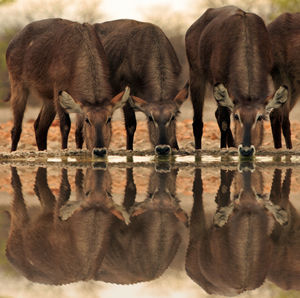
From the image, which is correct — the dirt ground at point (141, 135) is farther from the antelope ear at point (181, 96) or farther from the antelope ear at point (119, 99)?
the antelope ear at point (119, 99)

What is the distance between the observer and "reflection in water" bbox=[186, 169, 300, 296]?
3.51m

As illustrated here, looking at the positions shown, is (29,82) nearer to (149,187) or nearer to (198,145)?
(198,145)

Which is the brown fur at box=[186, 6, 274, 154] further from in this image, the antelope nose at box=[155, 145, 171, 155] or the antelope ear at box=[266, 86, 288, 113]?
the antelope nose at box=[155, 145, 171, 155]

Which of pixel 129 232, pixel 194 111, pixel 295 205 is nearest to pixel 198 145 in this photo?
pixel 194 111

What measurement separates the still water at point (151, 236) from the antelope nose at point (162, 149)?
262 centimetres

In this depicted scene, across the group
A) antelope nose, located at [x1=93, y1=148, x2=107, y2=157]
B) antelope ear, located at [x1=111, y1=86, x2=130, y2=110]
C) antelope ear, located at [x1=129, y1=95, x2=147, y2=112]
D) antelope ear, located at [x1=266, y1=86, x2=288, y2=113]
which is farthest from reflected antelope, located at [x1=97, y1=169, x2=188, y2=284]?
antelope ear, located at [x1=129, y1=95, x2=147, y2=112]

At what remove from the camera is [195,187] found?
6781 millimetres

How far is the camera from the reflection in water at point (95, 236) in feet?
12.2

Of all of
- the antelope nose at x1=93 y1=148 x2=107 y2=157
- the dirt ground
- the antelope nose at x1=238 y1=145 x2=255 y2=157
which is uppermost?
the antelope nose at x1=238 y1=145 x2=255 y2=157

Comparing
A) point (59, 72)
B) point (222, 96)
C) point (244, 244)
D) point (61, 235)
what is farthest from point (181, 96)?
point (244, 244)

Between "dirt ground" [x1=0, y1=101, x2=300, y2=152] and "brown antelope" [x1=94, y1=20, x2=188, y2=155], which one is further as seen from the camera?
"dirt ground" [x1=0, y1=101, x2=300, y2=152]

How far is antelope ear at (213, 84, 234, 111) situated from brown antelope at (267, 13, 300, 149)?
1.66m

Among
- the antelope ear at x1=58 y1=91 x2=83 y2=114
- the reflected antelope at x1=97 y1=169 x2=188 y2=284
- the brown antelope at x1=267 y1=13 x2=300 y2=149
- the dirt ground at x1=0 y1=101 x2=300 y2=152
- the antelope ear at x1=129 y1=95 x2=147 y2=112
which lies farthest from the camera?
the dirt ground at x1=0 y1=101 x2=300 y2=152

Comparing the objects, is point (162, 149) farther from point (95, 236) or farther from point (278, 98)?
point (95, 236)
